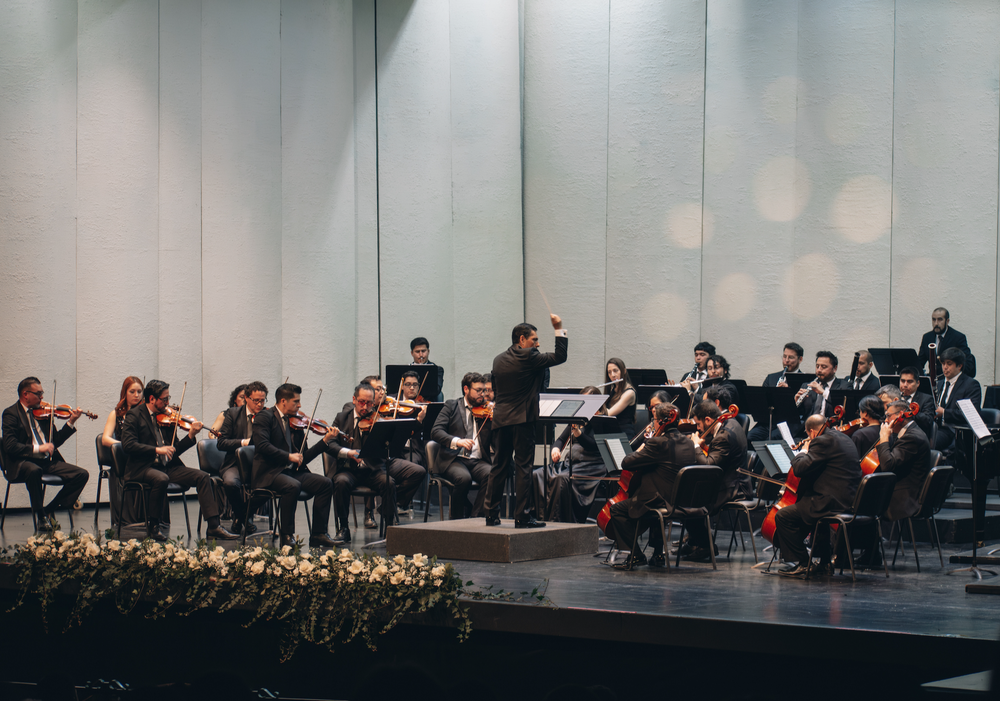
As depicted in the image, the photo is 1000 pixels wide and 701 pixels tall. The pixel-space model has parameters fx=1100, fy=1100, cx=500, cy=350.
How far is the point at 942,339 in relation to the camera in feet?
34.4

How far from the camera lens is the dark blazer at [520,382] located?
7562 mm

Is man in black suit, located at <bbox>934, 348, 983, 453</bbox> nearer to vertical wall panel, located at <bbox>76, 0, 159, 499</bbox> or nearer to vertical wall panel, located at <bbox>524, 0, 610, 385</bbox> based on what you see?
Answer: vertical wall panel, located at <bbox>524, 0, 610, 385</bbox>

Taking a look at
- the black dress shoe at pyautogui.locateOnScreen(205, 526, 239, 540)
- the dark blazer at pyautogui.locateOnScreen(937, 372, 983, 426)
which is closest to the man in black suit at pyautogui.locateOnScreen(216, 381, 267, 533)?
the black dress shoe at pyautogui.locateOnScreen(205, 526, 239, 540)

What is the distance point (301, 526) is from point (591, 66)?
6.69 meters

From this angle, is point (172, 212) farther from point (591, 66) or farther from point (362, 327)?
point (591, 66)

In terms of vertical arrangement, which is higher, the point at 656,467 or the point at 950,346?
the point at 950,346

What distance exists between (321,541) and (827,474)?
12.0 ft

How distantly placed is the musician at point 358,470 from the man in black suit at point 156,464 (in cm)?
86

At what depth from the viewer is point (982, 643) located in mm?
4902

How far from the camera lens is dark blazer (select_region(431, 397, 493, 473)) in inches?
358

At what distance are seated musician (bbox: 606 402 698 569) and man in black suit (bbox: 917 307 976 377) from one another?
4.04m

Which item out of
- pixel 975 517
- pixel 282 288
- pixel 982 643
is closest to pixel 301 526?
pixel 282 288

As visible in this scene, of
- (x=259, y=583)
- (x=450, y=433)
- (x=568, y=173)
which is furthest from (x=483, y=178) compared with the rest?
(x=259, y=583)

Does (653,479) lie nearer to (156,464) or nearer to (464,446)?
(464,446)
